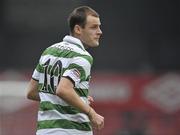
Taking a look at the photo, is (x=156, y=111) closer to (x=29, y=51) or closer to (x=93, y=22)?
(x=29, y=51)

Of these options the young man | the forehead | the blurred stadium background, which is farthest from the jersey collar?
the blurred stadium background

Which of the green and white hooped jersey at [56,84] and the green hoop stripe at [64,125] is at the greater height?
the green and white hooped jersey at [56,84]

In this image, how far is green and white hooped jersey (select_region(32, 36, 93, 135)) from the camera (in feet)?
21.5

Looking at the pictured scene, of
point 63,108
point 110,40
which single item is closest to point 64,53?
point 63,108

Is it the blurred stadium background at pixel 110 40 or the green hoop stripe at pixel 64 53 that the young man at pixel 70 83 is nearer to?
the green hoop stripe at pixel 64 53

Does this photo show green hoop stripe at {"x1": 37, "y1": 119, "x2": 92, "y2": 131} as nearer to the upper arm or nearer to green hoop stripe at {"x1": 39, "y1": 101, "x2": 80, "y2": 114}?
green hoop stripe at {"x1": 39, "y1": 101, "x2": 80, "y2": 114}

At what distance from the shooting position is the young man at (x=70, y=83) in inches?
254

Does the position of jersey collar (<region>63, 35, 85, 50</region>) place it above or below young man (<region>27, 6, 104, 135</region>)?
above

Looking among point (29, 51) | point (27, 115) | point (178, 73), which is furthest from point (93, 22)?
point (29, 51)

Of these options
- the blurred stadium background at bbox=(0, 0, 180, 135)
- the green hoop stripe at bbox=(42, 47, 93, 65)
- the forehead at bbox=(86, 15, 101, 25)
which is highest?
the forehead at bbox=(86, 15, 101, 25)

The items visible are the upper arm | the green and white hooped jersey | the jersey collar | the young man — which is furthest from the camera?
the upper arm

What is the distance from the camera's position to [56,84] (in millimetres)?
6625

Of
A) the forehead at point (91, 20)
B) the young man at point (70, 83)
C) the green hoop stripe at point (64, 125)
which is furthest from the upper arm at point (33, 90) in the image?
the forehead at point (91, 20)

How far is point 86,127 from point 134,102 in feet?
32.2
